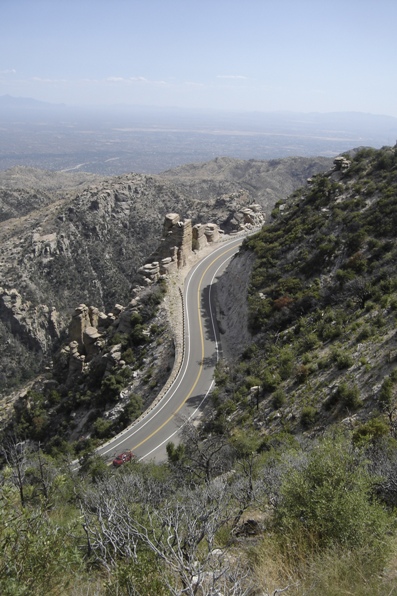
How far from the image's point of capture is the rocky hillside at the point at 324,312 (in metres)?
16.8

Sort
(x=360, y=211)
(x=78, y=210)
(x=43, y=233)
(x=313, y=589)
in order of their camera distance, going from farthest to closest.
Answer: (x=78, y=210) < (x=43, y=233) < (x=360, y=211) < (x=313, y=589)

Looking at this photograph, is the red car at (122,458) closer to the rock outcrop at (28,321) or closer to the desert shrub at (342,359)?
the desert shrub at (342,359)

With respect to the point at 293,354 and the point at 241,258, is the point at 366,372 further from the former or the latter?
the point at 241,258

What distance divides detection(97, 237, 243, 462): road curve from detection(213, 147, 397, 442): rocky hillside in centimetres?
169

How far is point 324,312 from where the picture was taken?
82.4ft

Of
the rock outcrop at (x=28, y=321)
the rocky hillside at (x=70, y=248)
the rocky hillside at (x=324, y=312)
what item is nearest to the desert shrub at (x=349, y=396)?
the rocky hillside at (x=324, y=312)

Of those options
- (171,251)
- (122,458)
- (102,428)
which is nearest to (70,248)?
(171,251)

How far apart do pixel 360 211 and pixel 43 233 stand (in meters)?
A: 69.3

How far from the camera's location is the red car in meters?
21.4

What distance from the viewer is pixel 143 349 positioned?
32656 millimetres

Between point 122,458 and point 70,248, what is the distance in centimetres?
7129

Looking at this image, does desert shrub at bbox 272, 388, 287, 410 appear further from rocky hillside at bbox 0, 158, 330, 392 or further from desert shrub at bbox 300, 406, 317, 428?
rocky hillside at bbox 0, 158, 330, 392

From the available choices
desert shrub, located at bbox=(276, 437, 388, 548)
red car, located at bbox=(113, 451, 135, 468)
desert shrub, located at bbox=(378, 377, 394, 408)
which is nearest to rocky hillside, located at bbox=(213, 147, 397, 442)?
desert shrub, located at bbox=(378, 377, 394, 408)

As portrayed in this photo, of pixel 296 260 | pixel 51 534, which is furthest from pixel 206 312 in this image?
pixel 51 534
